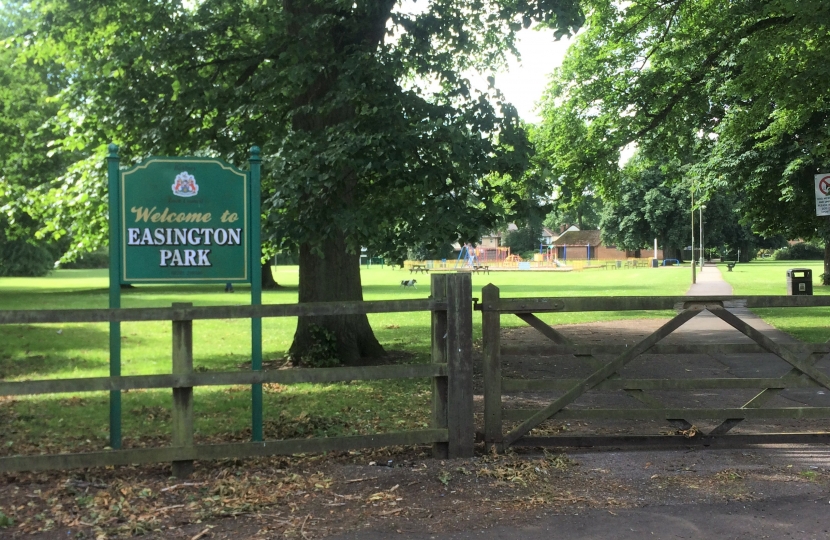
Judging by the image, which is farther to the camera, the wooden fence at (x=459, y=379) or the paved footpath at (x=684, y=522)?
the wooden fence at (x=459, y=379)

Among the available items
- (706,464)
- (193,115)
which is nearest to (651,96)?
(193,115)

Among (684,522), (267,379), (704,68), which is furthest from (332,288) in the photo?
(704,68)

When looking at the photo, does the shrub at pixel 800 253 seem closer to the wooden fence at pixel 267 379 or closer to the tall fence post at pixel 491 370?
the tall fence post at pixel 491 370

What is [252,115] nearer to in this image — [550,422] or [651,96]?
[550,422]

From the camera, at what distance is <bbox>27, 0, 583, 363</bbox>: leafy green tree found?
9969 millimetres

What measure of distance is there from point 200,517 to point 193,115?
805cm

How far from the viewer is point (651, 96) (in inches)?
791

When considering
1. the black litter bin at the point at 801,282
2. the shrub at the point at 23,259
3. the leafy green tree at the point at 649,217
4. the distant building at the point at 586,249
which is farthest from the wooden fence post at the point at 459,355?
the distant building at the point at 586,249

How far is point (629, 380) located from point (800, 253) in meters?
124

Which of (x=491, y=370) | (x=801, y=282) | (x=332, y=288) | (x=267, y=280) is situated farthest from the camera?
(x=267, y=280)

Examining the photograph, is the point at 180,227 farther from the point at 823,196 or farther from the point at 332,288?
the point at 823,196

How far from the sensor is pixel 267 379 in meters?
5.81

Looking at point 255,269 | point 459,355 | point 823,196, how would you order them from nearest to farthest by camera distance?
point 459,355, point 255,269, point 823,196

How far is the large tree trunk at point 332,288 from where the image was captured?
1265cm
